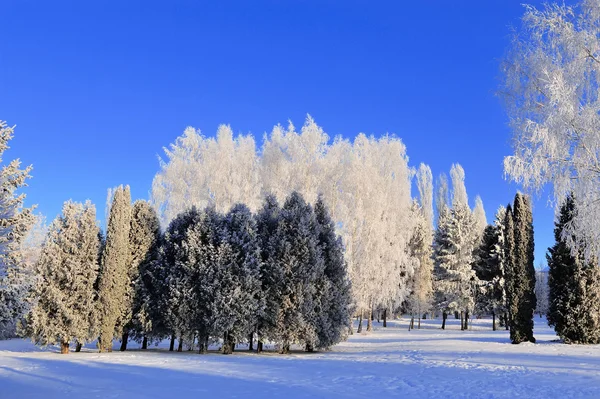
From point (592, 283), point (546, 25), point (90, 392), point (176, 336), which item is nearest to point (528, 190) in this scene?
point (546, 25)

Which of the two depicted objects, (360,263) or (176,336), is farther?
(360,263)

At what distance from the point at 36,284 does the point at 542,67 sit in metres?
16.7

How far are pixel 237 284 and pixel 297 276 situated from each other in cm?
215

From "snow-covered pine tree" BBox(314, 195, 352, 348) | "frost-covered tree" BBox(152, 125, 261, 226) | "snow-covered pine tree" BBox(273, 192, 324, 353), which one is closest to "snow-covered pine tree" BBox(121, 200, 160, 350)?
A: "snow-covered pine tree" BBox(273, 192, 324, 353)

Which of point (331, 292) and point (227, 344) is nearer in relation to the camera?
point (227, 344)

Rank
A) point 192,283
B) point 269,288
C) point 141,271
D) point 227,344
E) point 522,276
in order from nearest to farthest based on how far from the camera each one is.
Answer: point 227,344
point 192,283
point 269,288
point 141,271
point 522,276

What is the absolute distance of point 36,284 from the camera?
15453mm

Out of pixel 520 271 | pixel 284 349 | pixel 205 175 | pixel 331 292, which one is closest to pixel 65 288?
pixel 284 349

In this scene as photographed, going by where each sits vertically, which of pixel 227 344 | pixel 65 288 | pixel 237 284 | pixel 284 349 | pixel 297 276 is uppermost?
pixel 297 276

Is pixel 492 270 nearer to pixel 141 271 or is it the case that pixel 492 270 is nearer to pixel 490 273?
pixel 490 273

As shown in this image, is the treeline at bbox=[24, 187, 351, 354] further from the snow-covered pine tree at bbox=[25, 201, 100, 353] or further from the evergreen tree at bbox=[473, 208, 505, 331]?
the evergreen tree at bbox=[473, 208, 505, 331]

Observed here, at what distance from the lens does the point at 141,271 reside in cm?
1733

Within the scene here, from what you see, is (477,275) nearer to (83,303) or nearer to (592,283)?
(592,283)

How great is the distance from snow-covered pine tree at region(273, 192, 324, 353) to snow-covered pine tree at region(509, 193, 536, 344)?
882cm
